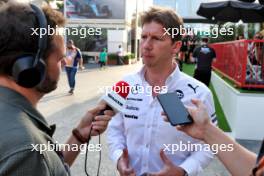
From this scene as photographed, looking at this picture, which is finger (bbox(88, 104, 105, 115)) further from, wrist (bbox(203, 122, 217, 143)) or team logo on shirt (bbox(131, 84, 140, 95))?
wrist (bbox(203, 122, 217, 143))

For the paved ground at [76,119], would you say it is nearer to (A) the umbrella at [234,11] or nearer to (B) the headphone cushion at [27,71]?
(B) the headphone cushion at [27,71]

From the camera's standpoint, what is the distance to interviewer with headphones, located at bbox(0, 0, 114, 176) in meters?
1.39

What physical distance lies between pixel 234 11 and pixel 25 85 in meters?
13.5

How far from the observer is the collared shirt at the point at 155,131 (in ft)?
8.58

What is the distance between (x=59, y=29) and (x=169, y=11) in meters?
1.08

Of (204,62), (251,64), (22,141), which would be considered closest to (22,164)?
(22,141)

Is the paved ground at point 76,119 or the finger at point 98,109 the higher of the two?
the finger at point 98,109

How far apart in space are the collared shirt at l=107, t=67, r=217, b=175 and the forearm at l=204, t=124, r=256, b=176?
1.61ft

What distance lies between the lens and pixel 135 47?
55438mm

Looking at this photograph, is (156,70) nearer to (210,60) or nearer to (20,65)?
Result: (20,65)

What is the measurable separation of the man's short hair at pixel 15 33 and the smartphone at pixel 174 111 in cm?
78

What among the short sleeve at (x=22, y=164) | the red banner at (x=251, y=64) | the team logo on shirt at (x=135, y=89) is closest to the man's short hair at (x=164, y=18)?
the team logo on shirt at (x=135, y=89)

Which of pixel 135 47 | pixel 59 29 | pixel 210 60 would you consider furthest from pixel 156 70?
pixel 135 47

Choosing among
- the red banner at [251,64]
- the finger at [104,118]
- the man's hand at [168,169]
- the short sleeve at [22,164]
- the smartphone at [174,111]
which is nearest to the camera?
the short sleeve at [22,164]
